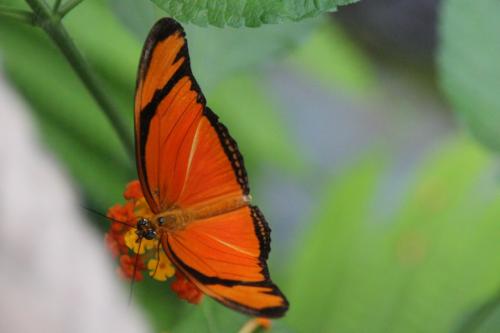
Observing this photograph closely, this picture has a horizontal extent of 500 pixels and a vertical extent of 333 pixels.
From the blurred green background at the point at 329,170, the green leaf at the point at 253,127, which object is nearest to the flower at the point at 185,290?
the blurred green background at the point at 329,170

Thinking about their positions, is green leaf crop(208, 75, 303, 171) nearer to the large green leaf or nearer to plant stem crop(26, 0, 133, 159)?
the large green leaf

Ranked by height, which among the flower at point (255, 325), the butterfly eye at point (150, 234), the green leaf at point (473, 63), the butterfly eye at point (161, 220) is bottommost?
the flower at point (255, 325)

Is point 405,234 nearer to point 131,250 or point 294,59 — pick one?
point 294,59

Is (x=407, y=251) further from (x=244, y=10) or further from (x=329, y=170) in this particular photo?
(x=244, y=10)

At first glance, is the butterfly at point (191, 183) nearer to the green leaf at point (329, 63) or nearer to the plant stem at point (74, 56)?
the plant stem at point (74, 56)

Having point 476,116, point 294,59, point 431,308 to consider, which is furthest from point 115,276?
point 294,59

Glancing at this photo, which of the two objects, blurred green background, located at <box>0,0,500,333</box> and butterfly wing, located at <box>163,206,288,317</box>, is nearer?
butterfly wing, located at <box>163,206,288,317</box>

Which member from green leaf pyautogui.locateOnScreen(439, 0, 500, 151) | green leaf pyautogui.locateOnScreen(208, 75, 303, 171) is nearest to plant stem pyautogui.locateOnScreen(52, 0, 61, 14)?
green leaf pyautogui.locateOnScreen(439, 0, 500, 151)
